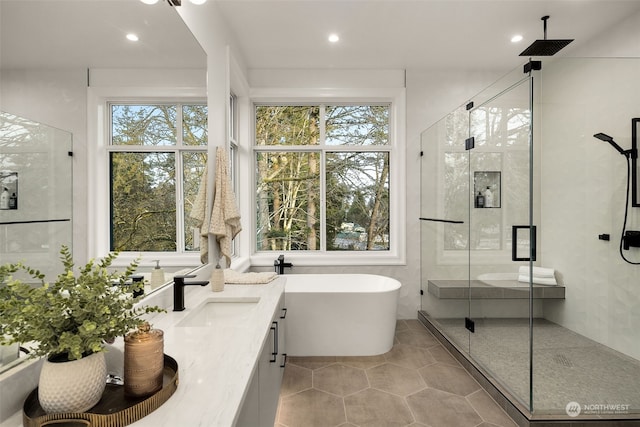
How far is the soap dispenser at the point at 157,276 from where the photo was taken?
1631 millimetres

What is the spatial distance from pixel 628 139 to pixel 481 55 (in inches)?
64.3

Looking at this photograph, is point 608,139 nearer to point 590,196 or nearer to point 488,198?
point 590,196

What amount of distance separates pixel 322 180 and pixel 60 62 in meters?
2.97

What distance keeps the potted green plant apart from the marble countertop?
0.42 feet

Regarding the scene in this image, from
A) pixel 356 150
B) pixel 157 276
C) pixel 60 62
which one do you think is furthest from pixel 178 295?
pixel 356 150

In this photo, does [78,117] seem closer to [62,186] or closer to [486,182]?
[62,186]

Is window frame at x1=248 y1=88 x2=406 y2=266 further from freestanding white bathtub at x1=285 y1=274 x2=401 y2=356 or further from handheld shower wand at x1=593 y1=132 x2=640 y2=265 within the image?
handheld shower wand at x1=593 y1=132 x2=640 y2=265

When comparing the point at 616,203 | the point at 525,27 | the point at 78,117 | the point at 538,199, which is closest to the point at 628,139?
the point at 616,203

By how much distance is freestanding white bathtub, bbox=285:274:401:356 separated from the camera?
2783mm

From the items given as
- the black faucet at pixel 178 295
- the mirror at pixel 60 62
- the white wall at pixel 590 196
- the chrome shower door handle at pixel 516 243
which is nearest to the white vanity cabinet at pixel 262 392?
the black faucet at pixel 178 295

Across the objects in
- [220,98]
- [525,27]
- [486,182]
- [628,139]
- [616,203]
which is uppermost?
[525,27]

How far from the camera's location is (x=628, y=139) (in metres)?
2.23

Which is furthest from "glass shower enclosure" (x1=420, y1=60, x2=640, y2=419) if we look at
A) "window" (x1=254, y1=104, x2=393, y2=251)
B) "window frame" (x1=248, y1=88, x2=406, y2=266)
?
"window" (x1=254, y1=104, x2=393, y2=251)

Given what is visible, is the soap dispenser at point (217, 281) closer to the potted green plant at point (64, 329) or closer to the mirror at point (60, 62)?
the mirror at point (60, 62)
